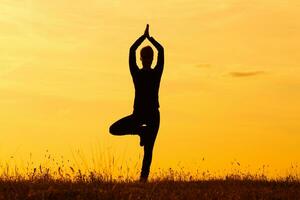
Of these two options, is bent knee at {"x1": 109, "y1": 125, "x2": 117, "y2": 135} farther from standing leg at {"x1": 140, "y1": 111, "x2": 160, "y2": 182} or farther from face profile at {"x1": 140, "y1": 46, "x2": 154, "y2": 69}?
face profile at {"x1": 140, "y1": 46, "x2": 154, "y2": 69}

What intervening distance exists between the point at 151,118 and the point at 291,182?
460 cm

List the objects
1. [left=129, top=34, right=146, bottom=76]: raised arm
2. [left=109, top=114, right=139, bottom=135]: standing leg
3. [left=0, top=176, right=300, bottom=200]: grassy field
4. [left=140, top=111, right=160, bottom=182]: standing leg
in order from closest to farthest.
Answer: [left=0, top=176, right=300, bottom=200]: grassy field, [left=129, top=34, right=146, bottom=76]: raised arm, [left=109, top=114, right=139, bottom=135]: standing leg, [left=140, top=111, right=160, bottom=182]: standing leg

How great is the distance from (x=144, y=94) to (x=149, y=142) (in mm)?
1209

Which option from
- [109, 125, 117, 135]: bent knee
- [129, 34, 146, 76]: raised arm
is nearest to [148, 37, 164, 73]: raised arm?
[129, 34, 146, 76]: raised arm

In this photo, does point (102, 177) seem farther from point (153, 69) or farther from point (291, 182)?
point (291, 182)

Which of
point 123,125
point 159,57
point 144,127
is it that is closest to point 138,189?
point 123,125

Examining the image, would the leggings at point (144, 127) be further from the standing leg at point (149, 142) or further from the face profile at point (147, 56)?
the face profile at point (147, 56)

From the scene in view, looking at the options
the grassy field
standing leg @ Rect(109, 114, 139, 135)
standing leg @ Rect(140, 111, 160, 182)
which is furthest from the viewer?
standing leg @ Rect(140, 111, 160, 182)

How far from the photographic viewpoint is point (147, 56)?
1577 cm

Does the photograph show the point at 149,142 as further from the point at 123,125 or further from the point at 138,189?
the point at 138,189

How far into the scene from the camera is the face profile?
15758 mm

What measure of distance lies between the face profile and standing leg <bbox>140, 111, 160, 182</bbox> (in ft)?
3.76

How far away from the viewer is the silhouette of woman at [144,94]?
1578 centimetres

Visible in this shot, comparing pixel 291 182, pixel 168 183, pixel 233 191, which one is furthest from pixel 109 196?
pixel 291 182
